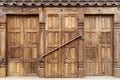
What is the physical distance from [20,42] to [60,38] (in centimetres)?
167

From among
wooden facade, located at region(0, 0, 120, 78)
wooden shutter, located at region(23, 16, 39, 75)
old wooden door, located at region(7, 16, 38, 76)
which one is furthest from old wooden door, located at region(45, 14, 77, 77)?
old wooden door, located at region(7, 16, 38, 76)

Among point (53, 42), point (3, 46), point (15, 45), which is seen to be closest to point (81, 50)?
point (53, 42)

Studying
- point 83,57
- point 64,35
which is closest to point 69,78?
point 83,57

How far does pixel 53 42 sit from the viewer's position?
37.1ft

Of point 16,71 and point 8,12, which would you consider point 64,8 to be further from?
point 16,71

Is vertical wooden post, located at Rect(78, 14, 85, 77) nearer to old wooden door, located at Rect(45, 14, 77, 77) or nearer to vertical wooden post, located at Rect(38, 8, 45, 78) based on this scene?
old wooden door, located at Rect(45, 14, 77, 77)

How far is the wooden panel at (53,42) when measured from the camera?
37.1 ft

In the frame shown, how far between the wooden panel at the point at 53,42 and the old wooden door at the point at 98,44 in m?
1.14

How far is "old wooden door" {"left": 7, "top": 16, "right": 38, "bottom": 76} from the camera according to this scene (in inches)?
452

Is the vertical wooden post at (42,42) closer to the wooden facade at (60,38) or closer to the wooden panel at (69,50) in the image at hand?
the wooden facade at (60,38)

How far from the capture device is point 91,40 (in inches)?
450

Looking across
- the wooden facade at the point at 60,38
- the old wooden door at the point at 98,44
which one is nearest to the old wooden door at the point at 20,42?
the wooden facade at the point at 60,38

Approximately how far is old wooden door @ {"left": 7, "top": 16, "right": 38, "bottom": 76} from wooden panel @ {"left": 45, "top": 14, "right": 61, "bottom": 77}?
20.9 inches

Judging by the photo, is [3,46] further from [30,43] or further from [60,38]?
[60,38]
